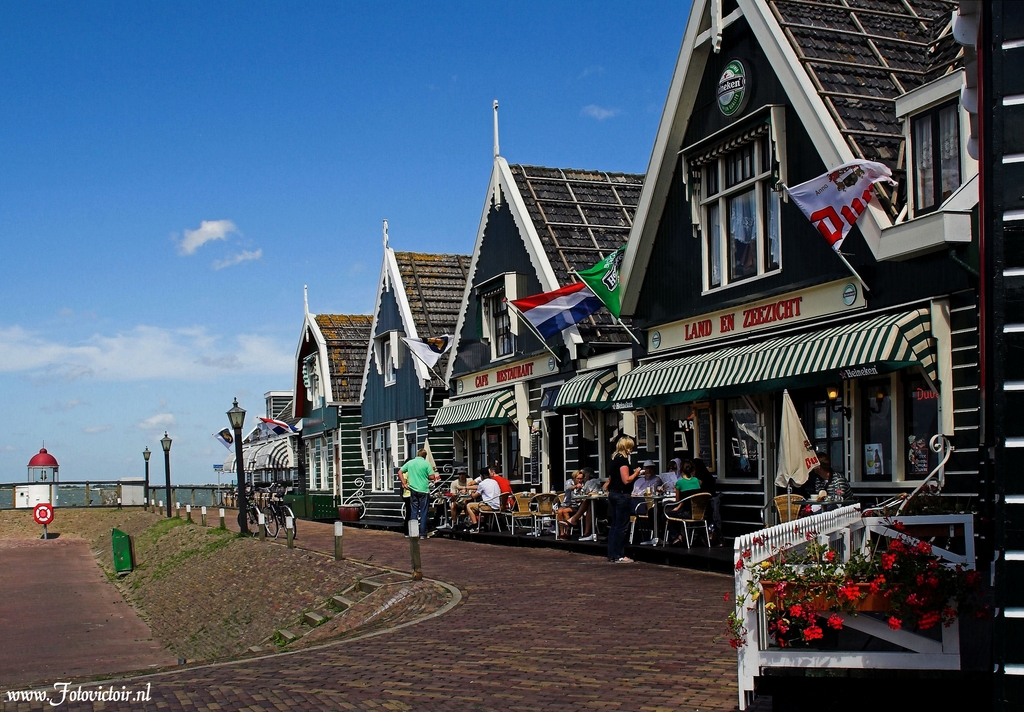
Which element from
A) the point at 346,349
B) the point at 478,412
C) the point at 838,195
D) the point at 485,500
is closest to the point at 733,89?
the point at 838,195

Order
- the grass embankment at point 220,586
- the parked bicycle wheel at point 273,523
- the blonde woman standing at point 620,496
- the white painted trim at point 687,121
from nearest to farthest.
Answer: the white painted trim at point 687,121
the blonde woman standing at point 620,496
the grass embankment at point 220,586
the parked bicycle wheel at point 273,523

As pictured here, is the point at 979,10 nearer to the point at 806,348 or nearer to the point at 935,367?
the point at 935,367

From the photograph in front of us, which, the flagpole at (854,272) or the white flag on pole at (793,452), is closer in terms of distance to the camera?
the white flag on pole at (793,452)

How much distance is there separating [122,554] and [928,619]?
3004cm

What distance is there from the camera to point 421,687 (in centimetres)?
906

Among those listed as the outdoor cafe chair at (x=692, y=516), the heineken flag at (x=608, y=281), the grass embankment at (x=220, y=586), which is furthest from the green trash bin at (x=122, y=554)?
the outdoor cafe chair at (x=692, y=516)

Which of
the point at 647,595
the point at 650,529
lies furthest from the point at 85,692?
the point at 650,529

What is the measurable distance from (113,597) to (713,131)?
19312 millimetres

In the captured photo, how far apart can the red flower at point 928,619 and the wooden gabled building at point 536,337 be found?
47.9 ft

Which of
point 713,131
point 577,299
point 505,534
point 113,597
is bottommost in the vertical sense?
point 113,597

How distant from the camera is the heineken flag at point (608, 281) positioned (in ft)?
66.8

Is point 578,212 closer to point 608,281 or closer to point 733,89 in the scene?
point 608,281

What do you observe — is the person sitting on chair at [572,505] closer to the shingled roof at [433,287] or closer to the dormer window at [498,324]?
the dormer window at [498,324]

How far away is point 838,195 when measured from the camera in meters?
14.5
